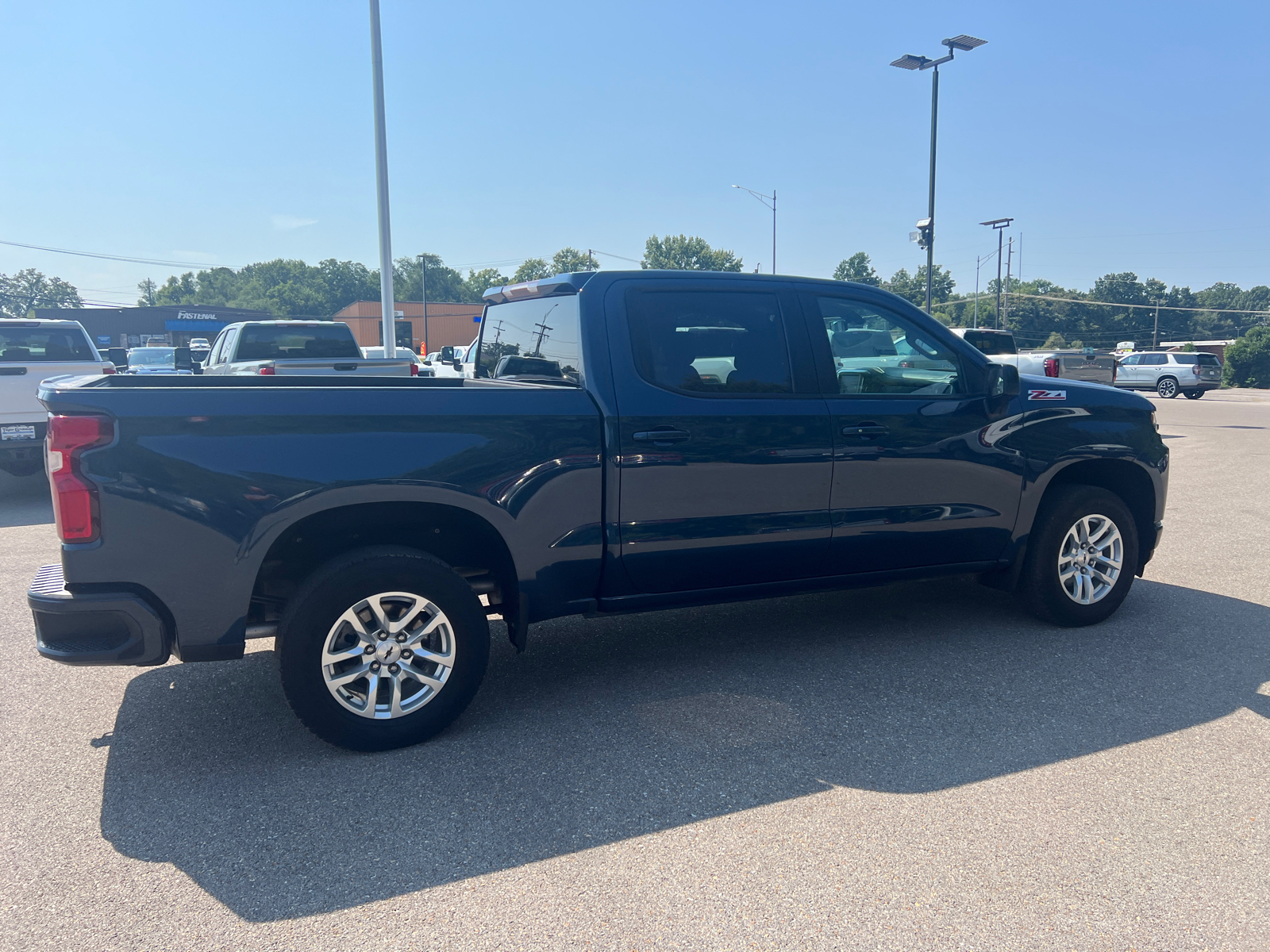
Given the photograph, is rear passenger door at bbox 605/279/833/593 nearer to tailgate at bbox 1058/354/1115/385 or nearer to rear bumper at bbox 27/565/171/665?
rear bumper at bbox 27/565/171/665

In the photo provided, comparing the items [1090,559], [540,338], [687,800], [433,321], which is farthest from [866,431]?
[433,321]

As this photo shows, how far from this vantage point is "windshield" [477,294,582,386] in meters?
4.32

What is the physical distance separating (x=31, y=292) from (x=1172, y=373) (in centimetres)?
15503

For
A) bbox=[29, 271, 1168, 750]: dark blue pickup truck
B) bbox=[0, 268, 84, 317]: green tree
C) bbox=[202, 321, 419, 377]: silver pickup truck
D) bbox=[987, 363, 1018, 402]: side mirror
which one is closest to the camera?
bbox=[29, 271, 1168, 750]: dark blue pickup truck

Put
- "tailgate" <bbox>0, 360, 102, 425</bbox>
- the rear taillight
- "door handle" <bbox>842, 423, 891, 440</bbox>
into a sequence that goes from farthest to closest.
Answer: "tailgate" <bbox>0, 360, 102, 425</bbox>
"door handle" <bbox>842, 423, 891, 440</bbox>
the rear taillight

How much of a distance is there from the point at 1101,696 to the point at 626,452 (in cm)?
250

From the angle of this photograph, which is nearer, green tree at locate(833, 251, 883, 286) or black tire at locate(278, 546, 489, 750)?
black tire at locate(278, 546, 489, 750)

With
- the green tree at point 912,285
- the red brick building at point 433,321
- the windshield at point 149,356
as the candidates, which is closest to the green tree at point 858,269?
the green tree at point 912,285

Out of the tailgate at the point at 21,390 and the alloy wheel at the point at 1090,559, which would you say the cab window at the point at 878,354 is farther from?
the tailgate at the point at 21,390

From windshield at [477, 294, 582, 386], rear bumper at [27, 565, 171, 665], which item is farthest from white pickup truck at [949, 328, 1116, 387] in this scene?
rear bumper at [27, 565, 171, 665]

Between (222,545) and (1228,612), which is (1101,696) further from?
(222,545)

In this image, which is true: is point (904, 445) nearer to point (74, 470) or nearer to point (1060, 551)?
point (1060, 551)

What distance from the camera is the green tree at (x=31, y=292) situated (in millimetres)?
137875

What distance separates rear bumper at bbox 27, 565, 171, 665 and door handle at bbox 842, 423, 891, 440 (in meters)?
3.10
